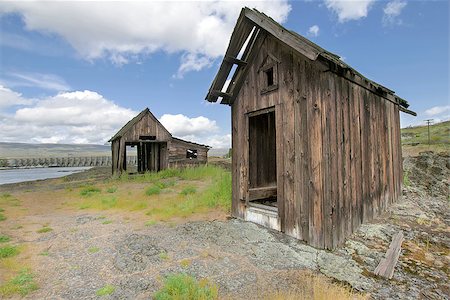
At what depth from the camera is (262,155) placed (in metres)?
8.91

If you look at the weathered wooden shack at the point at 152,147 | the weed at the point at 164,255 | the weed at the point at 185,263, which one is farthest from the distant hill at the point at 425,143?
the weed at the point at 164,255

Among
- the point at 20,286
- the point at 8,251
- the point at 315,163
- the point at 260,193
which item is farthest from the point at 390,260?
the point at 8,251

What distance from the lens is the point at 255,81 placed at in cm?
741

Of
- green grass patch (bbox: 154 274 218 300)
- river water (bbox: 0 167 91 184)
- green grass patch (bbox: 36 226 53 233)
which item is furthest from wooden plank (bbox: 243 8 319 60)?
river water (bbox: 0 167 91 184)

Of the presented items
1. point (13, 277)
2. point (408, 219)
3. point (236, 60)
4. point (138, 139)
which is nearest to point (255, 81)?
point (236, 60)

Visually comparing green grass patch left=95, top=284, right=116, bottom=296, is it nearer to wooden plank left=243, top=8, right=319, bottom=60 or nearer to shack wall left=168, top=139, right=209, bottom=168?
wooden plank left=243, top=8, right=319, bottom=60

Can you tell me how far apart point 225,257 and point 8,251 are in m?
4.58

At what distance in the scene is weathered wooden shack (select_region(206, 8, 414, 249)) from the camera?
18.4 ft

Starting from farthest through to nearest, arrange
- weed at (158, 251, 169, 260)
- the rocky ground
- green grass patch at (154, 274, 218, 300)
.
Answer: weed at (158, 251, 169, 260)
the rocky ground
green grass patch at (154, 274, 218, 300)

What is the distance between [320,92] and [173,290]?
469cm

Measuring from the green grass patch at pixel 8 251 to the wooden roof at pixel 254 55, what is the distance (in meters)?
6.11

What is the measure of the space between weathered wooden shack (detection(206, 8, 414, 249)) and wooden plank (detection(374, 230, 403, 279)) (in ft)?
2.83

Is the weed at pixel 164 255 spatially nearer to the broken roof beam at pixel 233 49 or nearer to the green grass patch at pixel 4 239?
the green grass patch at pixel 4 239

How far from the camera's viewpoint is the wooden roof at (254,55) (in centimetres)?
550
